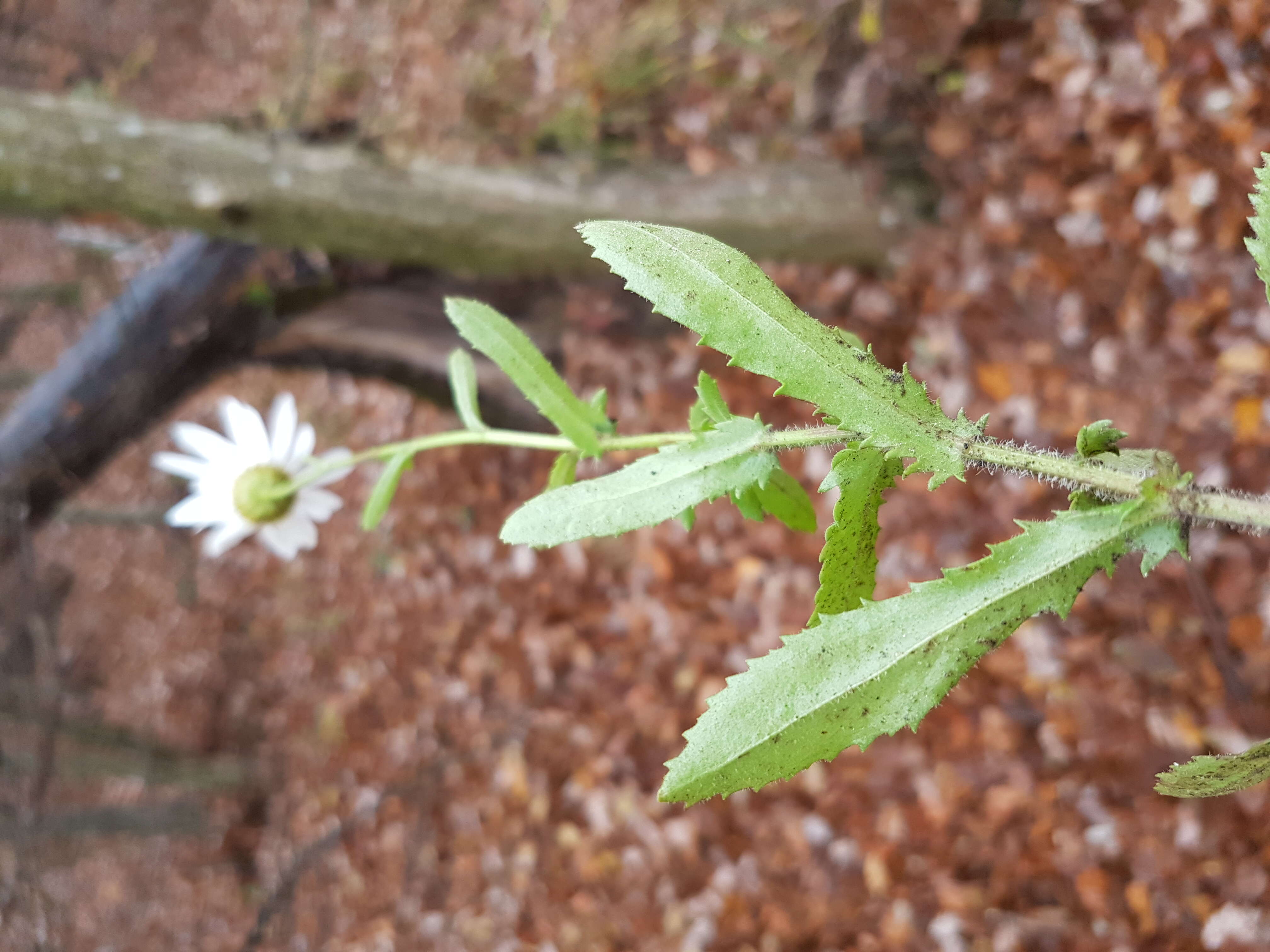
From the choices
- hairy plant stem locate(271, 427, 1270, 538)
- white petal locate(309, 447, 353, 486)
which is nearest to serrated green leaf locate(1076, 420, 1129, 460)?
hairy plant stem locate(271, 427, 1270, 538)

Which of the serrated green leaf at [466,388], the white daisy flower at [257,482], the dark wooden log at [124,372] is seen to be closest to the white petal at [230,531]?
the white daisy flower at [257,482]

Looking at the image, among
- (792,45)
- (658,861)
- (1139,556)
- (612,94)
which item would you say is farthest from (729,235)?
(658,861)

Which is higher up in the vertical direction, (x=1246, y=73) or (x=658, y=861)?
(x=1246, y=73)

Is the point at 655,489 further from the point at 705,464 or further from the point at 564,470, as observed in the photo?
the point at 564,470

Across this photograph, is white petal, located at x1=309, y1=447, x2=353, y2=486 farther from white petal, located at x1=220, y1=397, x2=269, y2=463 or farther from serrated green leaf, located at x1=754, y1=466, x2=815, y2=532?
serrated green leaf, located at x1=754, y1=466, x2=815, y2=532

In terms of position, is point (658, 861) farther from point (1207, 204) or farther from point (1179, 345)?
point (1207, 204)

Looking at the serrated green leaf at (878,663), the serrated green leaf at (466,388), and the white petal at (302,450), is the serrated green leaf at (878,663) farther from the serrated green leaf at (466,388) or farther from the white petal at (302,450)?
the white petal at (302,450)

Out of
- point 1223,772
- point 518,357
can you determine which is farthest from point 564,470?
point 1223,772

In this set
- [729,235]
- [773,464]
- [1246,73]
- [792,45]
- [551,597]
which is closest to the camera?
[773,464]
